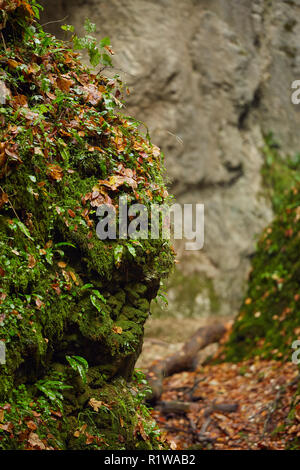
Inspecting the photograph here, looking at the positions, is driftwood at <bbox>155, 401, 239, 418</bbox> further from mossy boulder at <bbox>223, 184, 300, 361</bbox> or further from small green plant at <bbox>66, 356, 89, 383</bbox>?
small green plant at <bbox>66, 356, 89, 383</bbox>

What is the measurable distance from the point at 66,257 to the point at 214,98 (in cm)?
1088

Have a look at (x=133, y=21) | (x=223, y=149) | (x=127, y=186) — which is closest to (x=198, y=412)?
(x=127, y=186)

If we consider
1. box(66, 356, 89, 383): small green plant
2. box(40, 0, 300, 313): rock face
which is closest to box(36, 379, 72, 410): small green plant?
box(66, 356, 89, 383): small green plant

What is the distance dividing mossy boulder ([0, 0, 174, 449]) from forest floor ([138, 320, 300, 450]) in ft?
4.77

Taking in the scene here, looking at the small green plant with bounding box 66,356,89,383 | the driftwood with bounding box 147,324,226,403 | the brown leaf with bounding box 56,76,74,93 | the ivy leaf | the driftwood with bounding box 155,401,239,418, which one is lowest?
the driftwood with bounding box 155,401,239,418

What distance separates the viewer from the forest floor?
4.96 m

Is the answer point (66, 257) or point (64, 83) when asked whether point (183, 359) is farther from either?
point (64, 83)

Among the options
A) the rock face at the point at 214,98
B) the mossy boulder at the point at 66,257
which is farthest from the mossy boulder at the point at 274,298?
the mossy boulder at the point at 66,257

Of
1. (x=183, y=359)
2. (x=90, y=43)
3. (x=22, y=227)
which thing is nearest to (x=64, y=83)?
(x=90, y=43)

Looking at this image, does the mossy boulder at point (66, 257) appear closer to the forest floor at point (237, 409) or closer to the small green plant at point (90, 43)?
the small green plant at point (90, 43)

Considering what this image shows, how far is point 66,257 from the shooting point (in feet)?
10.7

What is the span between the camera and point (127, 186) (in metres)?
3.53

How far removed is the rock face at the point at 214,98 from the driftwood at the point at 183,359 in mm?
3071

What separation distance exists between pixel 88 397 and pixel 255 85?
12496 millimetres
